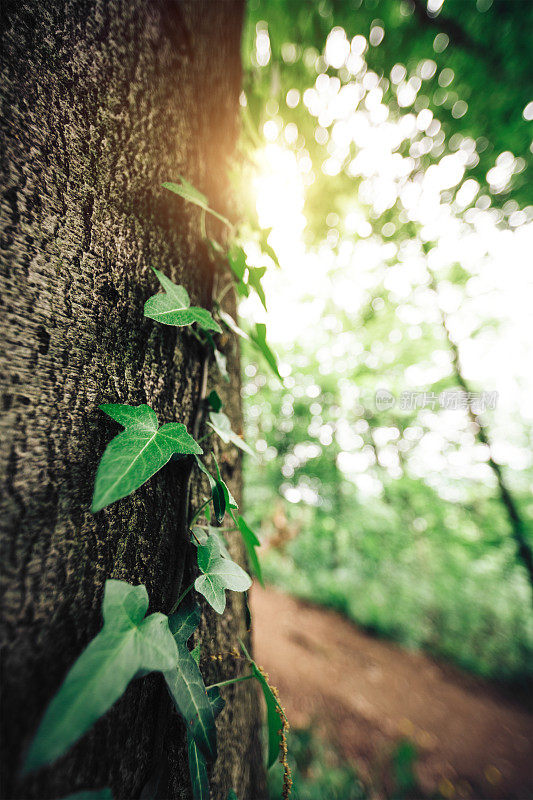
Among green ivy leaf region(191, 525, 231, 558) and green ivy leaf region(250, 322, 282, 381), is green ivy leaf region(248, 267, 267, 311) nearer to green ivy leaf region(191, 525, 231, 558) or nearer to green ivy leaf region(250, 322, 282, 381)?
green ivy leaf region(250, 322, 282, 381)

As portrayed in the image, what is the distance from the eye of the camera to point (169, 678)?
498 mm

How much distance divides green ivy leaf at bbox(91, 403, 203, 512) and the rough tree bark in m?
0.05

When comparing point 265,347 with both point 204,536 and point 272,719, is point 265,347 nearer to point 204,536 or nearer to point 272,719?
point 204,536

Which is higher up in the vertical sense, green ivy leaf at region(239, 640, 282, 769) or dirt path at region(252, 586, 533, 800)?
green ivy leaf at region(239, 640, 282, 769)

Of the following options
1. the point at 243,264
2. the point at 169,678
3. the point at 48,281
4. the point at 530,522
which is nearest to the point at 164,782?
the point at 169,678

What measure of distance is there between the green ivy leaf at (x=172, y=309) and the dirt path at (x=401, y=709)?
518 cm

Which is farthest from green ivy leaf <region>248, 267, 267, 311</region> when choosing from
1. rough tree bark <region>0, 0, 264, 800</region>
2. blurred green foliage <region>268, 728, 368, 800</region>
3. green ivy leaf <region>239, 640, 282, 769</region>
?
blurred green foliage <region>268, 728, 368, 800</region>

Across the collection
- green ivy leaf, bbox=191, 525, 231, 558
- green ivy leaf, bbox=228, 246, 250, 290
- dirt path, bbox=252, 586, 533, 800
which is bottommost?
dirt path, bbox=252, 586, 533, 800

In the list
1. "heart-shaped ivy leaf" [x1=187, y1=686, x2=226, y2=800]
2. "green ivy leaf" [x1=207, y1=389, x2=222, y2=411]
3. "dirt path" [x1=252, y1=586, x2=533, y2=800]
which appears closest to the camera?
"heart-shaped ivy leaf" [x1=187, y1=686, x2=226, y2=800]

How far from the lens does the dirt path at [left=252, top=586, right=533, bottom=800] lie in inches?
154

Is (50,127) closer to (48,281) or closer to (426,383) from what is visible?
(48,281)

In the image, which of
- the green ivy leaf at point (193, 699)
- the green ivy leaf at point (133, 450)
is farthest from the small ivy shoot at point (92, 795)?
the green ivy leaf at point (133, 450)

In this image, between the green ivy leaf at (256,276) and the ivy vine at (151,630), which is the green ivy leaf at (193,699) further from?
the green ivy leaf at (256,276)

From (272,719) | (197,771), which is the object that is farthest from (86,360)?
(272,719)
